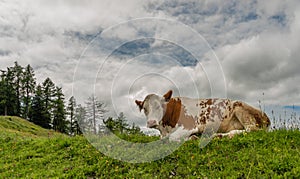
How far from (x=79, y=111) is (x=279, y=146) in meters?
5.75

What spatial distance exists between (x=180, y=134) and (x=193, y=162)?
219 centimetres

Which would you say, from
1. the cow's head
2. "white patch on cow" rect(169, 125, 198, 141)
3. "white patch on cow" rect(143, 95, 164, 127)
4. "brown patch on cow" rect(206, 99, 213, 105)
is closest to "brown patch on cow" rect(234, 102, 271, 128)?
"brown patch on cow" rect(206, 99, 213, 105)

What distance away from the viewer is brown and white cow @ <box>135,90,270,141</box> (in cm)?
1005

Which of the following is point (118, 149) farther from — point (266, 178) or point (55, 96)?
point (55, 96)

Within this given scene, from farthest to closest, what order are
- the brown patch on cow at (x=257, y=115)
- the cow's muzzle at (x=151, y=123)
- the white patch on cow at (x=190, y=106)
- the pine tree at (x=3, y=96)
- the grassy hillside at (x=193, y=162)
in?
1. the pine tree at (x=3, y=96)
2. the white patch on cow at (x=190, y=106)
3. the brown patch on cow at (x=257, y=115)
4. the cow's muzzle at (x=151, y=123)
5. the grassy hillside at (x=193, y=162)

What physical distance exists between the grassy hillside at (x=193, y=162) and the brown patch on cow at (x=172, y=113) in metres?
1.15

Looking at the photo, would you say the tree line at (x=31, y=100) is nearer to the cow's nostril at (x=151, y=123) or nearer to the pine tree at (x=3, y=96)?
the pine tree at (x=3, y=96)

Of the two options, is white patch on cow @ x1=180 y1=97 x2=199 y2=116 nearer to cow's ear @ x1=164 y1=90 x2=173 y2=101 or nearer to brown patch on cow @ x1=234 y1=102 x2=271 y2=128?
cow's ear @ x1=164 y1=90 x2=173 y2=101

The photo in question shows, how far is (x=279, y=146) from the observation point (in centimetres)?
830

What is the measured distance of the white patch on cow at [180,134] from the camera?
10.0 meters

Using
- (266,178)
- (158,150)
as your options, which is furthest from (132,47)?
(266,178)

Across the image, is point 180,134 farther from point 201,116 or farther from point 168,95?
point 168,95

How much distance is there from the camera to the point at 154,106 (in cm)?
977

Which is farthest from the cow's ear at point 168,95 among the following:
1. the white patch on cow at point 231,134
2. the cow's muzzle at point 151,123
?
the white patch on cow at point 231,134
